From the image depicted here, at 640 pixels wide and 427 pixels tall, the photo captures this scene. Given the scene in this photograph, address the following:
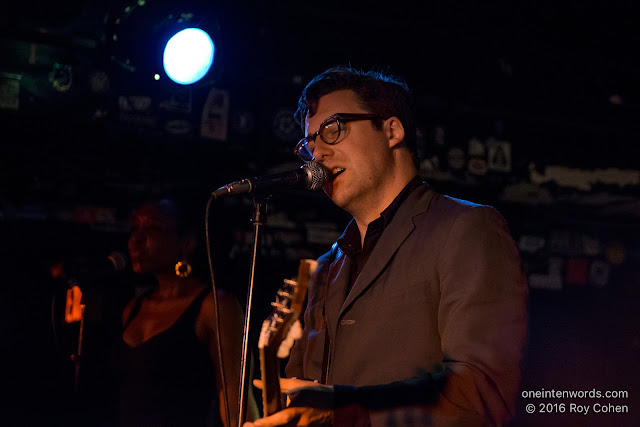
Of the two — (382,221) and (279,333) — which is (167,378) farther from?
(279,333)

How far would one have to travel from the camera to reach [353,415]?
161 cm

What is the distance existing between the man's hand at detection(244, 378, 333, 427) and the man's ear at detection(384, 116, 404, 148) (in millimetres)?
1277

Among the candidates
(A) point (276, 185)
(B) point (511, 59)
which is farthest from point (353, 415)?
(B) point (511, 59)

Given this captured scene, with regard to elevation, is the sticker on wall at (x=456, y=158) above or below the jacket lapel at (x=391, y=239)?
above

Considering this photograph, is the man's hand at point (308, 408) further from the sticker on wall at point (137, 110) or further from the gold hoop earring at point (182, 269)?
the sticker on wall at point (137, 110)

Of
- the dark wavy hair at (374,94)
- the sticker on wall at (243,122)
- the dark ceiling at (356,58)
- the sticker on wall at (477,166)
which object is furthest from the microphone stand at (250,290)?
the sticker on wall at (477,166)

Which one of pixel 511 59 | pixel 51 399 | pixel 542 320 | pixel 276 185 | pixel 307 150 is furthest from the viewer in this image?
pixel 542 320

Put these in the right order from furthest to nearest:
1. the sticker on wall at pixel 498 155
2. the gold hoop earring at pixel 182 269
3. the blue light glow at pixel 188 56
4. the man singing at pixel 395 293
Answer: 1. the sticker on wall at pixel 498 155
2. the blue light glow at pixel 188 56
3. the gold hoop earring at pixel 182 269
4. the man singing at pixel 395 293

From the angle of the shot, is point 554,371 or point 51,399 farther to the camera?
point 554,371

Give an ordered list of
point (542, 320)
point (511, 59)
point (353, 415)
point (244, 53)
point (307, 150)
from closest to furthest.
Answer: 1. point (353, 415)
2. point (307, 150)
3. point (244, 53)
4. point (511, 59)
5. point (542, 320)

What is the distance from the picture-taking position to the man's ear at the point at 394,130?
257 centimetres

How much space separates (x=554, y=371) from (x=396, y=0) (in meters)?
4.14

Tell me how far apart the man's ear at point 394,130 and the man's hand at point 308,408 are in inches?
50.3

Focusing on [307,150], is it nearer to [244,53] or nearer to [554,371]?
[244,53]
